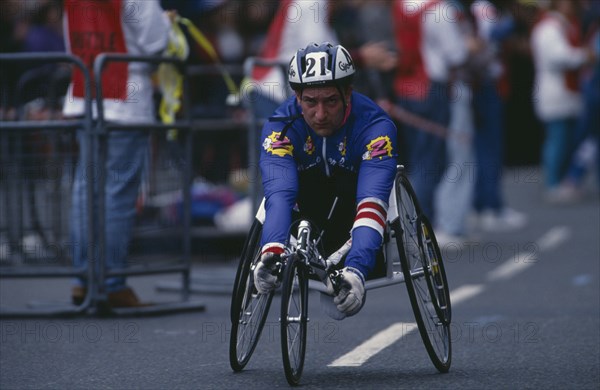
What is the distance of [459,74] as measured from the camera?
584 inches

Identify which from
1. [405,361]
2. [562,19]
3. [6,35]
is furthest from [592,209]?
[405,361]

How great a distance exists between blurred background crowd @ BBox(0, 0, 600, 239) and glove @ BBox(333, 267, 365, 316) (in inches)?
164

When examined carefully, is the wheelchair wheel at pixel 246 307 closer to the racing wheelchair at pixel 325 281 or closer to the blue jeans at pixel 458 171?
the racing wheelchair at pixel 325 281

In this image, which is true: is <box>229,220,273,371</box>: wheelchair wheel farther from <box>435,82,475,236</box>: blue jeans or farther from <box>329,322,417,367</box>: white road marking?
<box>435,82,475,236</box>: blue jeans

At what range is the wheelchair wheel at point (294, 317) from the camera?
6.64 metres

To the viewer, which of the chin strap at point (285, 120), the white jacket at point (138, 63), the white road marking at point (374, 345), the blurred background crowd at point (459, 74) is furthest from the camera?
the blurred background crowd at point (459, 74)

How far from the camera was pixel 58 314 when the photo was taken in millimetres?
9672

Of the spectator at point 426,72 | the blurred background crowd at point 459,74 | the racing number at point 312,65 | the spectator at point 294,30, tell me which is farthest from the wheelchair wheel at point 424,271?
the spectator at point 426,72

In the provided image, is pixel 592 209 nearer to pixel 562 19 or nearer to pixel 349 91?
pixel 562 19

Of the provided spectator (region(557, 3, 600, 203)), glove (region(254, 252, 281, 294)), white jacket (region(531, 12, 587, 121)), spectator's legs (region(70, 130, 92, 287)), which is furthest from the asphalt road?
spectator (region(557, 3, 600, 203))

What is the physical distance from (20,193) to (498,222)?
721 cm

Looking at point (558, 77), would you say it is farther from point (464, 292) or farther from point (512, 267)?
point (464, 292)

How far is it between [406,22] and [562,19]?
17.2 ft

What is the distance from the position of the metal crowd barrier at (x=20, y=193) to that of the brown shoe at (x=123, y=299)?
0.17 m
